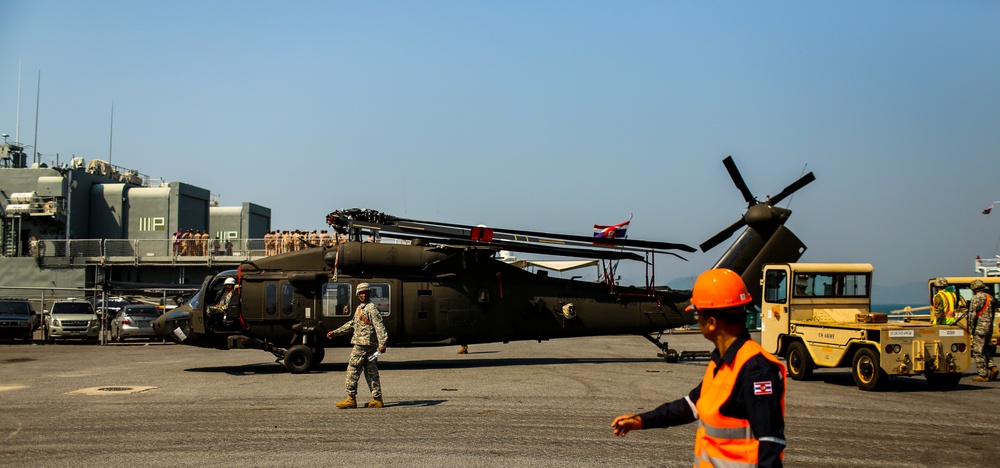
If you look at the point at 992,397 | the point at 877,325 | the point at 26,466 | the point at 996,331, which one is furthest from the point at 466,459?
the point at 996,331

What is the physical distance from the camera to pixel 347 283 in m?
17.3

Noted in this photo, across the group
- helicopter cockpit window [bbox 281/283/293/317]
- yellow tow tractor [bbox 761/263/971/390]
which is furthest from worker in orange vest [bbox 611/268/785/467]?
helicopter cockpit window [bbox 281/283/293/317]

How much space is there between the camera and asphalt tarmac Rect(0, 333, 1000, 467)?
8.28 metres

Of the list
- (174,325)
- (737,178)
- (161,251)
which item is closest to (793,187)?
(737,178)

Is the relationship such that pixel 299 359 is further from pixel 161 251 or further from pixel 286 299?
pixel 161 251

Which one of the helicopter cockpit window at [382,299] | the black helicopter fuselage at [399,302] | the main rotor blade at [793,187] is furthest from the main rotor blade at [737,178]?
the helicopter cockpit window at [382,299]

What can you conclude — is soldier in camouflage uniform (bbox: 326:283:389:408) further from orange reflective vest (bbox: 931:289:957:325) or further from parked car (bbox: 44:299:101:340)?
parked car (bbox: 44:299:101:340)

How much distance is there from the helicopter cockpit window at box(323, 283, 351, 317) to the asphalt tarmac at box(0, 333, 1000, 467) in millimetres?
1320

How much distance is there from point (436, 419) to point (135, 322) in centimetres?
2063

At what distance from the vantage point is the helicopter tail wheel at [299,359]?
16641 millimetres

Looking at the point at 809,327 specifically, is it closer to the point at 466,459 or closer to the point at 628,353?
the point at 628,353

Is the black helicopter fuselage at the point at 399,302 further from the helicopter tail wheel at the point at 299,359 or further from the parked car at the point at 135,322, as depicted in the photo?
the parked car at the point at 135,322

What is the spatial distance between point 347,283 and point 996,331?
17576 millimetres

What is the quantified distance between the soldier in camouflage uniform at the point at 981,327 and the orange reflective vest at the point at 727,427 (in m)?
14.2
